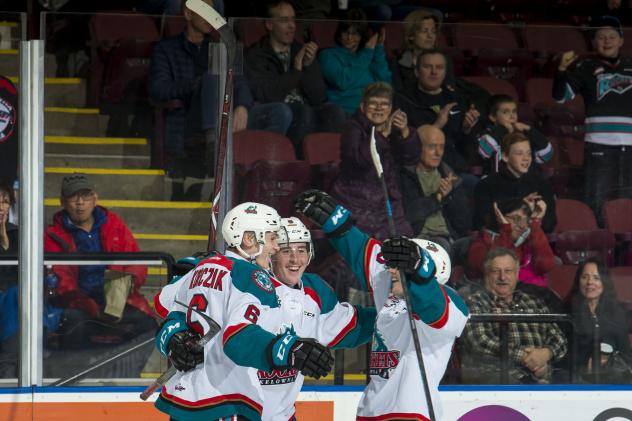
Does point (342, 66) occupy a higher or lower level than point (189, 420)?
higher

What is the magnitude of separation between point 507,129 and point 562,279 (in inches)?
24.0

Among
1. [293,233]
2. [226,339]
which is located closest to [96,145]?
[293,233]

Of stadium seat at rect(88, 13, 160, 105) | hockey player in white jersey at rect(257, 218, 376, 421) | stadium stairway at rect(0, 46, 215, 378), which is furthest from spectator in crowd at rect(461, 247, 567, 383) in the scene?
stadium seat at rect(88, 13, 160, 105)

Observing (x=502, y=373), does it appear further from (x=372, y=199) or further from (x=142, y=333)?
(x=142, y=333)

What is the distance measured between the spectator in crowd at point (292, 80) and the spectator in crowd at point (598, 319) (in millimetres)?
1108

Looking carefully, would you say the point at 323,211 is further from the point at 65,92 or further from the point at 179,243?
the point at 65,92

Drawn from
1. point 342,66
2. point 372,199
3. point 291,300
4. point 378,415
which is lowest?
point 378,415

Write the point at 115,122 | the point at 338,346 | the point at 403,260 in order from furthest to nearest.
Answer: the point at 115,122 < the point at 338,346 < the point at 403,260

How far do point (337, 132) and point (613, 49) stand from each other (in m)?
1.14

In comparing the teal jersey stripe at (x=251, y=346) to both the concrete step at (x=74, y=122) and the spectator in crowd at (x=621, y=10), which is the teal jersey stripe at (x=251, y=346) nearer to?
the concrete step at (x=74, y=122)

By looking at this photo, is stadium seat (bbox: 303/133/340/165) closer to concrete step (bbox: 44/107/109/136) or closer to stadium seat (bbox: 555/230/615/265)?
concrete step (bbox: 44/107/109/136)

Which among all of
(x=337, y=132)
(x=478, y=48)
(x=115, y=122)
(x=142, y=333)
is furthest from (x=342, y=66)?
(x=142, y=333)

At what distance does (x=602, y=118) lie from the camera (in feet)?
16.0

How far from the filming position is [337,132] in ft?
15.6
